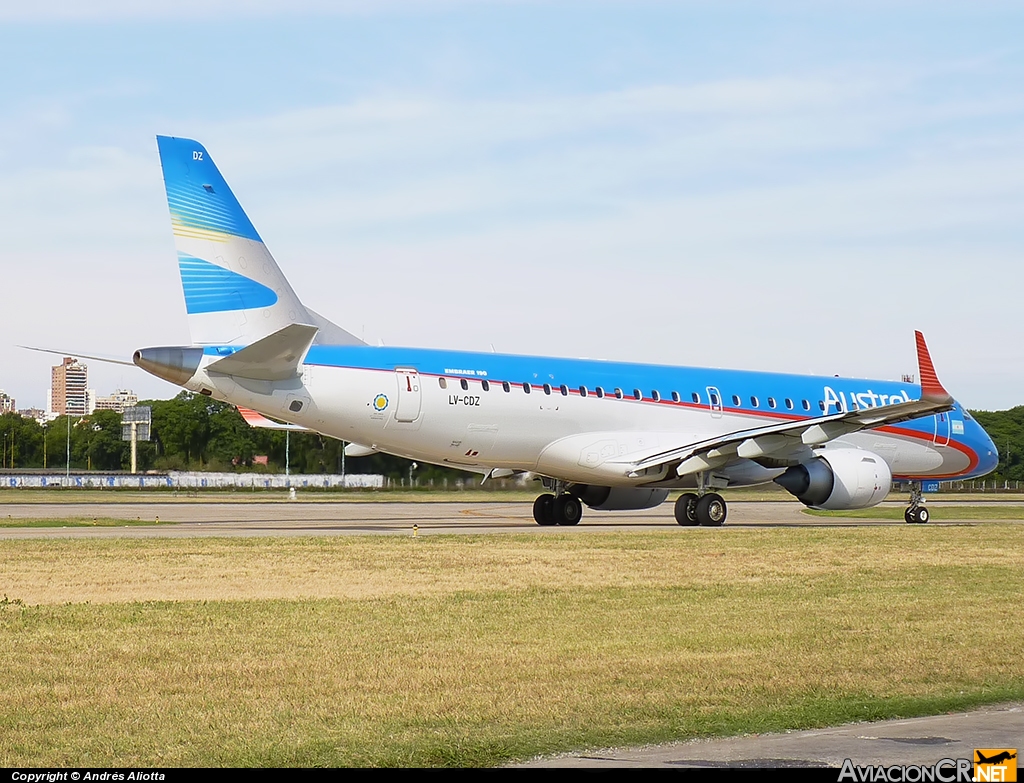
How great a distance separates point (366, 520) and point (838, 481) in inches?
498

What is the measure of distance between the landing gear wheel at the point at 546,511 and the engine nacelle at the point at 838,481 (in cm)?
581

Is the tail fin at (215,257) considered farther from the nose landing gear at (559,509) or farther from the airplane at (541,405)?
the nose landing gear at (559,509)

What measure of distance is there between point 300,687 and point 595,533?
56.9 ft

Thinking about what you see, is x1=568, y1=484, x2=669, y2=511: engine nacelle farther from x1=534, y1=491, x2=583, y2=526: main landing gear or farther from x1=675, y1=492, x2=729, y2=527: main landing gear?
x1=675, y1=492, x2=729, y2=527: main landing gear

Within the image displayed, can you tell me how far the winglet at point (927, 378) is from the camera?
2975 cm

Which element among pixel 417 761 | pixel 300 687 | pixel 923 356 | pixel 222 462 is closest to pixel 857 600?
pixel 300 687

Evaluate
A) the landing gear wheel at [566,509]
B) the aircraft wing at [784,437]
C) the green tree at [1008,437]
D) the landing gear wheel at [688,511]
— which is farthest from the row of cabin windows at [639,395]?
the green tree at [1008,437]

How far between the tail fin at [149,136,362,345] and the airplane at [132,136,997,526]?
0.03 metres

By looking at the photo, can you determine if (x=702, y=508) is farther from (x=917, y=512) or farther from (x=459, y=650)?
(x=459, y=650)

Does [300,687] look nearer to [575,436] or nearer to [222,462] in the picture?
[575,436]

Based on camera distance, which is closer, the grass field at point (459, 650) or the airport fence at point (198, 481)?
the grass field at point (459, 650)

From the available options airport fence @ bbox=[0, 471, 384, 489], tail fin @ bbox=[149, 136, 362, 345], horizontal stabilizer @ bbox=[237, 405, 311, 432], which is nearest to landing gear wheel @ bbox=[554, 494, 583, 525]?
horizontal stabilizer @ bbox=[237, 405, 311, 432]

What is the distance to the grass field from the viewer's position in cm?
816

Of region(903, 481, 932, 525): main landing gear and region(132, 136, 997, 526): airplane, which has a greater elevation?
region(132, 136, 997, 526): airplane
